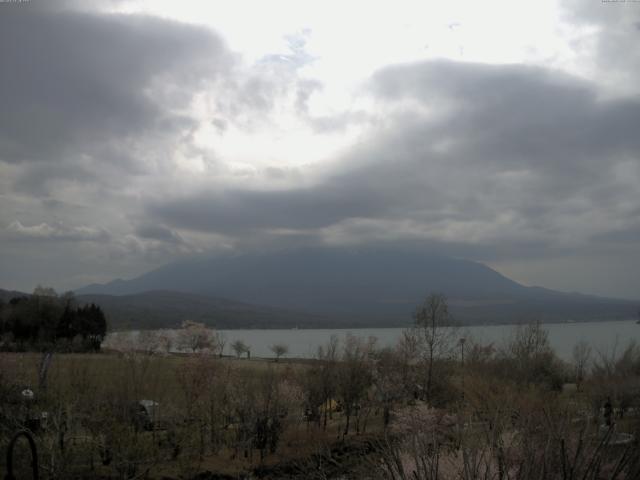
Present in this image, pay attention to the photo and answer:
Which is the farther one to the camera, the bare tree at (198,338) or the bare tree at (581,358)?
the bare tree at (198,338)

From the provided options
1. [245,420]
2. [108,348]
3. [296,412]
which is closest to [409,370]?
[296,412]

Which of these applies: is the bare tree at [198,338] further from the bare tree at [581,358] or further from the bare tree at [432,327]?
the bare tree at [581,358]

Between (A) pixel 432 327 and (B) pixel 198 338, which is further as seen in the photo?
(B) pixel 198 338

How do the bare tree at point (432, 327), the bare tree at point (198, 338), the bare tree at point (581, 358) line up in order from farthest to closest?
1. the bare tree at point (198, 338)
2. the bare tree at point (581, 358)
3. the bare tree at point (432, 327)

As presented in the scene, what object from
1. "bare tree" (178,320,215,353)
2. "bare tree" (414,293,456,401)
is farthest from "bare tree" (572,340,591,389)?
"bare tree" (178,320,215,353)

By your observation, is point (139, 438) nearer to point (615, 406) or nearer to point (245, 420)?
point (245, 420)

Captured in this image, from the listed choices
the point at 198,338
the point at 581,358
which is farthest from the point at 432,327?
the point at 198,338

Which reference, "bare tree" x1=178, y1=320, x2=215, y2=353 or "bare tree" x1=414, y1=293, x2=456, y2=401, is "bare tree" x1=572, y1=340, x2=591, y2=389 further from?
"bare tree" x1=178, y1=320, x2=215, y2=353

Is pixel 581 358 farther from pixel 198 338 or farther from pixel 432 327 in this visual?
pixel 198 338

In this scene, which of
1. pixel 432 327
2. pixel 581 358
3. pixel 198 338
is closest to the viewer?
pixel 432 327

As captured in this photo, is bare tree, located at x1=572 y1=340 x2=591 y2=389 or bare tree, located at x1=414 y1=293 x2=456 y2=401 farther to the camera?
bare tree, located at x1=572 y1=340 x2=591 y2=389

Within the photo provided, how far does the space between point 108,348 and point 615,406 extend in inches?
3042

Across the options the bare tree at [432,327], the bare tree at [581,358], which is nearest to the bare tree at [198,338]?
the bare tree at [432,327]

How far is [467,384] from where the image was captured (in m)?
37.8
